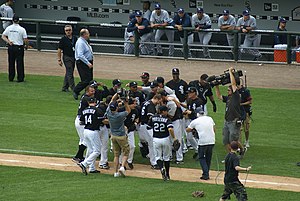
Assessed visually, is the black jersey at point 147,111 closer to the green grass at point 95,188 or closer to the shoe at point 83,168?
the green grass at point 95,188

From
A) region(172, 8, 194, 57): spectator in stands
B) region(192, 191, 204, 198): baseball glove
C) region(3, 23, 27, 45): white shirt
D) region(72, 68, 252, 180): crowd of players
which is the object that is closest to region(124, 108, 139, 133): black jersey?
region(72, 68, 252, 180): crowd of players

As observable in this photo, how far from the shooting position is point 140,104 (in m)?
20.8

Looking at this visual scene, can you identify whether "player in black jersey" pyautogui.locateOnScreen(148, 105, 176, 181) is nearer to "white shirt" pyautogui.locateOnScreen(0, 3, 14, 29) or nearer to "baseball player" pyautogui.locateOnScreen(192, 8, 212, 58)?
"baseball player" pyautogui.locateOnScreen(192, 8, 212, 58)

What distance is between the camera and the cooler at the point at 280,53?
2920 centimetres

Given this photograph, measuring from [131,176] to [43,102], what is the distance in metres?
7.42

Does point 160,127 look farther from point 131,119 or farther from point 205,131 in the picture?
point 131,119

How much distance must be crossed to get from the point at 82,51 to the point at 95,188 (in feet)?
24.6

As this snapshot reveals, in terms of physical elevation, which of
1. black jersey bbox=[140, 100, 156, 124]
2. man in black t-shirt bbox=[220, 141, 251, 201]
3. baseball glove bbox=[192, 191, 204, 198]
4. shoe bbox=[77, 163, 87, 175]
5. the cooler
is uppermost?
the cooler

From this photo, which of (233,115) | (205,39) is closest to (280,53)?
(205,39)

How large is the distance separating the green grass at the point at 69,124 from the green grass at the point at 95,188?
1.70 meters

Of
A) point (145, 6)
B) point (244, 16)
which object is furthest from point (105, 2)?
point (244, 16)

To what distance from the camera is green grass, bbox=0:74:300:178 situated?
21139mm

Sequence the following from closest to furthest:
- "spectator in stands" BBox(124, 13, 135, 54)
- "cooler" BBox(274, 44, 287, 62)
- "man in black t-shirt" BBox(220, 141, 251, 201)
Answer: "man in black t-shirt" BBox(220, 141, 251, 201)
"cooler" BBox(274, 44, 287, 62)
"spectator in stands" BBox(124, 13, 135, 54)

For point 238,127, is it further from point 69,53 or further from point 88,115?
point 69,53
